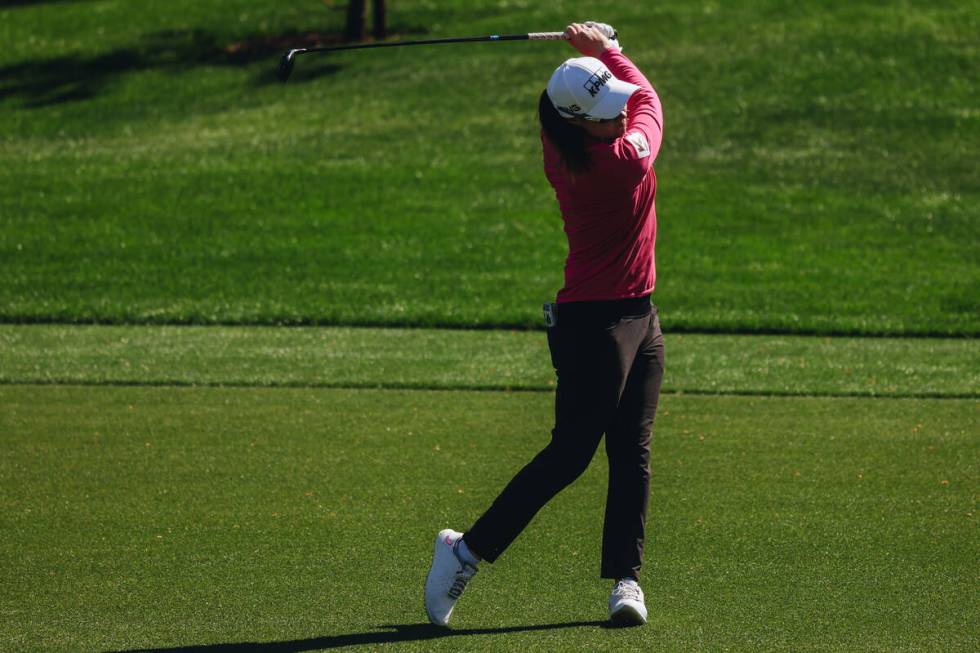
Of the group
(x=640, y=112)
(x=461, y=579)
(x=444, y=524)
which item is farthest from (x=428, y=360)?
Result: (x=461, y=579)

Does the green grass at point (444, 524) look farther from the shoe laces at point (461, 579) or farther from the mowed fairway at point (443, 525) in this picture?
the shoe laces at point (461, 579)

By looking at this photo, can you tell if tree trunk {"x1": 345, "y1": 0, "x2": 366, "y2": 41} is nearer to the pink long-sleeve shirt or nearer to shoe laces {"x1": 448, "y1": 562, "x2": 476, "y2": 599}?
the pink long-sleeve shirt

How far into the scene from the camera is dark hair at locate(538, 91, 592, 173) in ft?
16.5

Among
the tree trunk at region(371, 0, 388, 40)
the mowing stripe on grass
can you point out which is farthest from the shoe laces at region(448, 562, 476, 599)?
the tree trunk at region(371, 0, 388, 40)

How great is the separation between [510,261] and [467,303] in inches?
73.6

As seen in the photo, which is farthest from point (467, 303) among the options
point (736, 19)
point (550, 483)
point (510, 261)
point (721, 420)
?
point (736, 19)

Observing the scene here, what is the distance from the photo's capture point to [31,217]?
18.1 metres

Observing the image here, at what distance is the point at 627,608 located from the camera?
16.6ft

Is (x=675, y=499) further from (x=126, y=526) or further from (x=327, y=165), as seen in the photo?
(x=327, y=165)

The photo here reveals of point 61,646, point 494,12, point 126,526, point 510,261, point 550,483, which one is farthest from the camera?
point 494,12

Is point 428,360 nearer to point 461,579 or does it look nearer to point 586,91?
point 461,579

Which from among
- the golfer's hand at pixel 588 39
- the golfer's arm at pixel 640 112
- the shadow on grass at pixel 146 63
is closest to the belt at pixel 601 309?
the golfer's arm at pixel 640 112

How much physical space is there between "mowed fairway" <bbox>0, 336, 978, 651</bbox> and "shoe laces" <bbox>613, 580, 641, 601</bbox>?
0.42ft

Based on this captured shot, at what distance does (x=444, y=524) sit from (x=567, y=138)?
7.26ft
